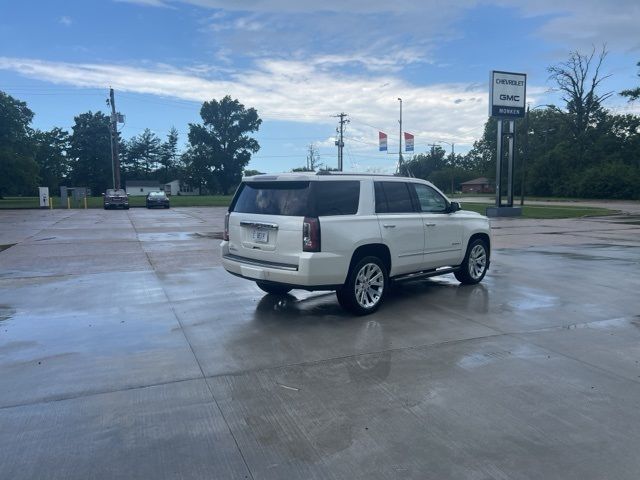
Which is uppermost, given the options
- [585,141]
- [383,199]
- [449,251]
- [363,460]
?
[585,141]

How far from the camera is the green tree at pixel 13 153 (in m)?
46.4

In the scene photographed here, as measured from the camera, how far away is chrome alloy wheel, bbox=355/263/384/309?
22.7 feet

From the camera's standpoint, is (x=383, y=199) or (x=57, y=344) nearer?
(x=57, y=344)

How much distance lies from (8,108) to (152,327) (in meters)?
49.9

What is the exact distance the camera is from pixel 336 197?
22.2ft

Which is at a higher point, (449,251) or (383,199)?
(383,199)

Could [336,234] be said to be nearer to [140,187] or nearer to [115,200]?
[115,200]

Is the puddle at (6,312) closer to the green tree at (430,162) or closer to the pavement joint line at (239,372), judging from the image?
the pavement joint line at (239,372)

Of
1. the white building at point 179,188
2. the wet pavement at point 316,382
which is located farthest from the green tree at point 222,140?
the wet pavement at point 316,382

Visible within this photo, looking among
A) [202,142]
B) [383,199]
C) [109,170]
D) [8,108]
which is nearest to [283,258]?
[383,199]

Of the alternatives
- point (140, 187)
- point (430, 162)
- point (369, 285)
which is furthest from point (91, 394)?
point (430, 162)

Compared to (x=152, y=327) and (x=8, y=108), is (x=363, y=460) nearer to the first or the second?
(x=152, y=327)

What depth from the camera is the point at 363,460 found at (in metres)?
3.39

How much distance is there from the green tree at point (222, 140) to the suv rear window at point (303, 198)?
93.3 metres
